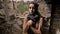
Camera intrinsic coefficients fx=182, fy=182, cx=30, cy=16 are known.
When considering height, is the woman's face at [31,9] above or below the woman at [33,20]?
above

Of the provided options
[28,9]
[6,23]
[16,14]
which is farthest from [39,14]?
[6,23]

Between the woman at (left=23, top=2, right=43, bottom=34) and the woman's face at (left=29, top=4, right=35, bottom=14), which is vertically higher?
the woman's face at (left=29, top=4, right=35, bottom=14)

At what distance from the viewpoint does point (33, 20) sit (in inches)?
92.7

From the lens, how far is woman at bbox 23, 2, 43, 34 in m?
2.35

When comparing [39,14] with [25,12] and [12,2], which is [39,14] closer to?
[25,12]

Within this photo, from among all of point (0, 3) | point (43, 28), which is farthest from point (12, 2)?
point (43, 28)

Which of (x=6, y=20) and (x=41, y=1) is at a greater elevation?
(x=41, y=1)

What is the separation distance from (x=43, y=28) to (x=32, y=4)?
34 centimetres

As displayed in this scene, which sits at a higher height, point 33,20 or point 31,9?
point 31,9

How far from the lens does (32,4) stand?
2354mm

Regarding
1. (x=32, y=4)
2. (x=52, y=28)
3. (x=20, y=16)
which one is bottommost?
(x=52, y=28)

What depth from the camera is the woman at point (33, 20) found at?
2350mm

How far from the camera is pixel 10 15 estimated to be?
95.2 inches

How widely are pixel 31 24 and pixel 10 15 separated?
1.01 feet
